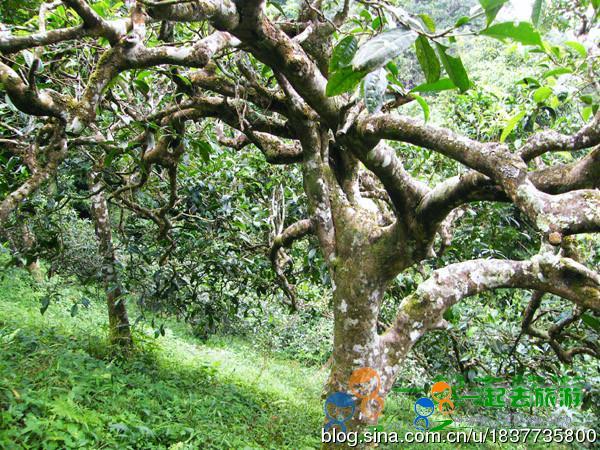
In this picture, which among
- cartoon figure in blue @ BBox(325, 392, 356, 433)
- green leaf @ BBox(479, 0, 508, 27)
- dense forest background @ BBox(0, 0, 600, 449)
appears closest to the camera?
green leaf @ BBox(479, 0, 508, 27)

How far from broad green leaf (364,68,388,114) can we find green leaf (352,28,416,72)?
0.14 meters

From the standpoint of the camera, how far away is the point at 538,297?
2.76m

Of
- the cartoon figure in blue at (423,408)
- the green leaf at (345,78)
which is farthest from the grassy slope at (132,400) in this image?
the green leaf at (345,78)

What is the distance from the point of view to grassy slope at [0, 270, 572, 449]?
8.50ft

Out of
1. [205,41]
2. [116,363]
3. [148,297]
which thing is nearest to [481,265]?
[205,41]

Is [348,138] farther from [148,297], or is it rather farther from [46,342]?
[46,342]

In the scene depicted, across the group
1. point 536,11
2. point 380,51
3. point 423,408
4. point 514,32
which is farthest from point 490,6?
point 423,408

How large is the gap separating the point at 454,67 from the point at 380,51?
0.78ft

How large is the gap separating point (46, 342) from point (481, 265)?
399 centimetres

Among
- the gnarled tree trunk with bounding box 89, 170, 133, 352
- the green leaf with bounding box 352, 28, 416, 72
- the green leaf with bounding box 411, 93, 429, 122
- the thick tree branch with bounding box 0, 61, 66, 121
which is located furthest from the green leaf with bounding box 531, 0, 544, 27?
the gnarled tree trunk with bounding box 89, 170, 133, 352

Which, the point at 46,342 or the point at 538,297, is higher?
the point at 538,297

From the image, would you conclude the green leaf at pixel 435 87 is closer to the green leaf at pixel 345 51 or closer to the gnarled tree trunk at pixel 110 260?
the green leaf at pixel 345 51

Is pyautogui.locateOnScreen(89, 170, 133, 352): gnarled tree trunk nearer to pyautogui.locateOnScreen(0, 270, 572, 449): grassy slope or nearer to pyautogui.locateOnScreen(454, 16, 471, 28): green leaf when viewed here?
pyautogui.locateOnScreen(0, 270, 572, 449): grassy slope

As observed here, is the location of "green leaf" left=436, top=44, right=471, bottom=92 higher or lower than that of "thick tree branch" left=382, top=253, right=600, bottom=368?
higher
